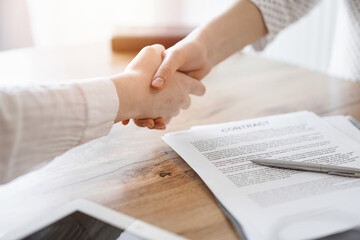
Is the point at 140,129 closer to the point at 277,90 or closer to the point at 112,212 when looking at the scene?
the point at 112,212

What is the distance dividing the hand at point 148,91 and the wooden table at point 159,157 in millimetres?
42

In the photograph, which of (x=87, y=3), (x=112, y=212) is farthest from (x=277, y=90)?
(x=87, y=3)

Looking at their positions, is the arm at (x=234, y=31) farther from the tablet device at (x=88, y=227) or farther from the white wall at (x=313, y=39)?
the white wall at (x=313, y=39)

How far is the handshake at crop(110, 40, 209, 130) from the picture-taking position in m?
0.63

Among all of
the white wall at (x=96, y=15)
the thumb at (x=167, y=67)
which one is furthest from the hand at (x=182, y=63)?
the white wall at (x=96, y=15)

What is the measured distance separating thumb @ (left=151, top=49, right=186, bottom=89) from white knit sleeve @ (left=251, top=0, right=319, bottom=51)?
11.2 inches

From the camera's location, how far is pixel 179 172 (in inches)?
22.2

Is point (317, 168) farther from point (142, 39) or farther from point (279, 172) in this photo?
point (142, 39)

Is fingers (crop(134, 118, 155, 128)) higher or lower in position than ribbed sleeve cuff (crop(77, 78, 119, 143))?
lower

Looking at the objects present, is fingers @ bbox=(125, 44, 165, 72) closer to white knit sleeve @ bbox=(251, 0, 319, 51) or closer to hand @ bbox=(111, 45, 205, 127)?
hand @ bbox=(111, 45, 205, 127)

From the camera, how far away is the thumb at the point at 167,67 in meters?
0.70

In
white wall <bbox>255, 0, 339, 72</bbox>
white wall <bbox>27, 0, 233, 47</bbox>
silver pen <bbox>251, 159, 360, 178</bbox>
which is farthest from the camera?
white wall <bbox>27, 0, 233, 47</bbox>

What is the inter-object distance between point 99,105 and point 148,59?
218 millimetres

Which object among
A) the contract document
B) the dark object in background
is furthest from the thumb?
the dark object in background
